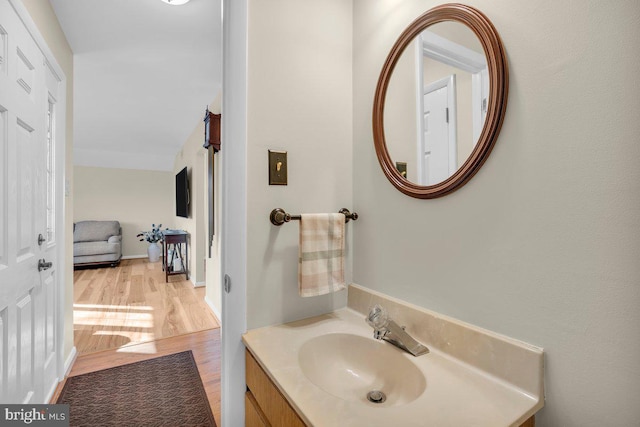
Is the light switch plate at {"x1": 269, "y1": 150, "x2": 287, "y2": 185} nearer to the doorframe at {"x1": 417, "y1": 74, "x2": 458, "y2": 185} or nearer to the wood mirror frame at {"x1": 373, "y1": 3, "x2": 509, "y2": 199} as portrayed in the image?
the wood mirror frame at {"x1": 373, "y1": 3, "x2": 509, "y2": 199}

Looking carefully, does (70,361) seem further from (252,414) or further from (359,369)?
(359,369)

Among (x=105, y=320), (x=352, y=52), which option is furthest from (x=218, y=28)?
(x=105, y=320)

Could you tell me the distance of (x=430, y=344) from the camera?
936 mm

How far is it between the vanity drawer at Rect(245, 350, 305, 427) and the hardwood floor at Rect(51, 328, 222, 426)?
1028mm

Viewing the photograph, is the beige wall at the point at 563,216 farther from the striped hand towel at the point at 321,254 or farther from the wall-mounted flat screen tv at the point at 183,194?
the wall-mounted flat screen tv at the point at 183,194

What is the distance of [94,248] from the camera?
5.46 m

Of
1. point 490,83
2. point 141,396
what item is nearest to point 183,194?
point 141,396

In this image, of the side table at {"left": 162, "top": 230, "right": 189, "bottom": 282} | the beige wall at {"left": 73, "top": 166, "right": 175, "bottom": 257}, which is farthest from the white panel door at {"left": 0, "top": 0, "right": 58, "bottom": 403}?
the beige wall at {"left": 73, "top": 166, "right": 175, "bottom": 257}

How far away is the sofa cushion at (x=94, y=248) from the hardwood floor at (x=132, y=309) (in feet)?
1.78

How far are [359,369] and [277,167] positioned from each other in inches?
29.2

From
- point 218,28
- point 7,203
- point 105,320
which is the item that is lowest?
point 105,320

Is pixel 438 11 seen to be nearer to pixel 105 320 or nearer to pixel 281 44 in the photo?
pixel 281 44

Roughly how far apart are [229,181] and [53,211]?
1.56m

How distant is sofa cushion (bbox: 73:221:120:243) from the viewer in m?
5.67
